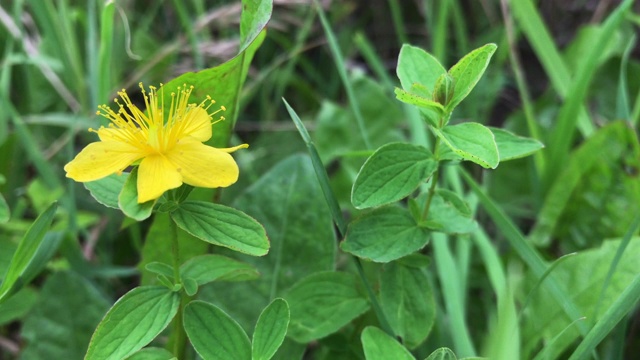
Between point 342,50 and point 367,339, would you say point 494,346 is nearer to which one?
point 367,339

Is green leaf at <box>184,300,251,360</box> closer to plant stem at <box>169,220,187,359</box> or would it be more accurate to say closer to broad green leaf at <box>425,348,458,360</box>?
plant stem at <box>169,220,187,359</box>

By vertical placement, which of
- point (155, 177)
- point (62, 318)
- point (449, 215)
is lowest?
point (62, 318)

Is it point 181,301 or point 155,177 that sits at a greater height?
point 155,177

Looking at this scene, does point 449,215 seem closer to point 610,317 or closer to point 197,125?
point 610,317

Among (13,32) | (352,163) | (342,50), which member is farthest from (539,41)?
(13,32)

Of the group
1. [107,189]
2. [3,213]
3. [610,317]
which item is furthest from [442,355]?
[3,213]

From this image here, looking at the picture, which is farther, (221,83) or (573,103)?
(573,103)
